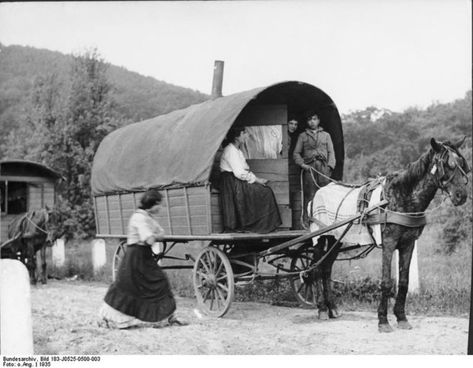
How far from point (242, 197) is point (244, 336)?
5.11 ft

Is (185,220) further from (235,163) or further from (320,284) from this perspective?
(320,284)

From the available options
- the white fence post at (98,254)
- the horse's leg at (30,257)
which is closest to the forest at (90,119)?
the white fence post at (98,254)

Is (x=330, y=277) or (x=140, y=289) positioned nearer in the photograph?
(x=140, y=289)

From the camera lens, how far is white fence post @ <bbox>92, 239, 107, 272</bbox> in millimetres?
7977

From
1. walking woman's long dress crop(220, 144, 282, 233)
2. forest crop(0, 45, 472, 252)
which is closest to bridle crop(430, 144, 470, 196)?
forest crop(0, 45, 472, 252)

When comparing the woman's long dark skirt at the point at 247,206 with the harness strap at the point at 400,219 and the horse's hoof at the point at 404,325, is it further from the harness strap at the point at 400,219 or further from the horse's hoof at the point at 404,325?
the horse's hoof at the point at 404,325

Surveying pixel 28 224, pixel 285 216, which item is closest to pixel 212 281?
pixel 285 216

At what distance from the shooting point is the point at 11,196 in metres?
7.49

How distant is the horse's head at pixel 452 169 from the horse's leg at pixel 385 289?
2.65ft

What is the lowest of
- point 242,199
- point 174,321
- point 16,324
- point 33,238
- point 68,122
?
point 174,321

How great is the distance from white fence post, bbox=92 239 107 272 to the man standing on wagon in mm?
2318

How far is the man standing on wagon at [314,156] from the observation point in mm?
7895

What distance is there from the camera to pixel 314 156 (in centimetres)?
791

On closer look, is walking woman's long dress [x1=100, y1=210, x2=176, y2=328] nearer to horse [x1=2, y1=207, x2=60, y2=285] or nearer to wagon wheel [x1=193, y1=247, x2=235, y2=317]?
wagon wheel [x1=193, y1=247, x2=235, y2=317]
